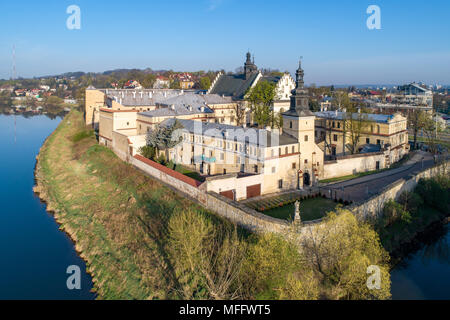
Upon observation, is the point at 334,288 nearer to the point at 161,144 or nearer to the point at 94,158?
the point at 161,144

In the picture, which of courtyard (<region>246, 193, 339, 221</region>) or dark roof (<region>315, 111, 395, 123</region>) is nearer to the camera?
courtyard (<region>246, 193, 339, 221</region>)

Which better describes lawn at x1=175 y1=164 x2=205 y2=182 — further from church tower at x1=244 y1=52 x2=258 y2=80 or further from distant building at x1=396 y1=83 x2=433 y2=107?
distant building at x1=396 y1=83 x2=433 y2=107

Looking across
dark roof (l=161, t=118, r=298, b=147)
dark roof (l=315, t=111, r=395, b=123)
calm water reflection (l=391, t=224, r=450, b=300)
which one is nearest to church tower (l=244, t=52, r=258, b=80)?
dark roof (l=315, t=111, r=395, b=123)

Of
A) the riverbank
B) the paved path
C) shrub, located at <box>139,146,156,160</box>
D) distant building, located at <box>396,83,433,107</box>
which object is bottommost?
the riverbank

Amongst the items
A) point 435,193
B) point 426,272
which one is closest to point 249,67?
point 435,193

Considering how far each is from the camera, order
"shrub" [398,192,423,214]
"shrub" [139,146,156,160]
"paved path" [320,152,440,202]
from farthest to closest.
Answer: "shrub" [139,146,156,160] → "paved path" [320,152,440,202] → "shrub" [398,192,423,214]

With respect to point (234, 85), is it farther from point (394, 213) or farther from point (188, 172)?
point (394, 213)

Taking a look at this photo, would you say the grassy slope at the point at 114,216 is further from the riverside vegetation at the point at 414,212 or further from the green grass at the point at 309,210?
the riverside vegetation at the point at 414,212

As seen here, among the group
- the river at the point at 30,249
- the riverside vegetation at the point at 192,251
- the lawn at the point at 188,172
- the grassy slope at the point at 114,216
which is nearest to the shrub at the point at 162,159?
the lawn at the point at 188,172
